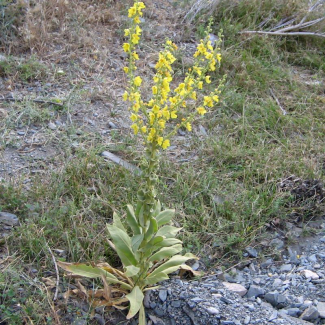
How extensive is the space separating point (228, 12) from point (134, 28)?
3712mm

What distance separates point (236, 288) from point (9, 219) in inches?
61.8

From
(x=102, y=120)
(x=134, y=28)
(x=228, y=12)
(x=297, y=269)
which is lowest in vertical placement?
(x=297, y=269)

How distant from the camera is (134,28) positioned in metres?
2.23

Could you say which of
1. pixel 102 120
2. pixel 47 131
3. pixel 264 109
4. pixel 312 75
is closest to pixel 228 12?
pixel 312 75

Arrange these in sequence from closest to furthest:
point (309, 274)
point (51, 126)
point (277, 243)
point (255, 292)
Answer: point (255, 292) → point (309, 274) → point (277, 243) → point (51, 126)

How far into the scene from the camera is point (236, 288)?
2771 mm

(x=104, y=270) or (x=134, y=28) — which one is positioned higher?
(x=134, y=28)

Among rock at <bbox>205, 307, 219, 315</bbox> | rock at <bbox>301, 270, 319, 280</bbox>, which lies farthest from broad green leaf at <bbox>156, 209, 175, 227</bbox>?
rock at <bbox>301, 270, 319, 280</bbox>

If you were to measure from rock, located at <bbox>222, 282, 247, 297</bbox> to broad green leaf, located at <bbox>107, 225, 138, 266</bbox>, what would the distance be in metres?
0.65

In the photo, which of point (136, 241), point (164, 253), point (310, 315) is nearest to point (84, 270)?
point (136, 241)

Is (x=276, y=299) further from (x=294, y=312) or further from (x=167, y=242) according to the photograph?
(x=167, y=242)

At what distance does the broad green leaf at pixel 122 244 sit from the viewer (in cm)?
252

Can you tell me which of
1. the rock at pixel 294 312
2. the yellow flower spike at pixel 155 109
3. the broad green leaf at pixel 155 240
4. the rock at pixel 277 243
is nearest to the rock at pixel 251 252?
the rock at pixel 277 243

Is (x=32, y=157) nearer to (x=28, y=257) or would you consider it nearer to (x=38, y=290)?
(x=28, y=257)
